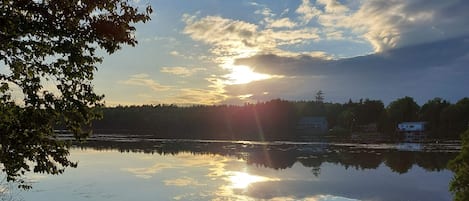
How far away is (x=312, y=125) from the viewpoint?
563 feet

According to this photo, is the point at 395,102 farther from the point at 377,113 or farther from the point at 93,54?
the point at 93,54

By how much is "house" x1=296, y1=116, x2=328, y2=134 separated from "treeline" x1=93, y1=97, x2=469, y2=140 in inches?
88.0

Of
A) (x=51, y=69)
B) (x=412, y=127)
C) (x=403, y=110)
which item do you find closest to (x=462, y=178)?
(x=51, y=69)

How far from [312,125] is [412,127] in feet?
140

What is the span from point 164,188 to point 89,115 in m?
22.8

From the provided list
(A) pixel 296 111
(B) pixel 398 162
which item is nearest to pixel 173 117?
(A) pixel 296 111

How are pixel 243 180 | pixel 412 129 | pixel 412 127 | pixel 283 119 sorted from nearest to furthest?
1. pixel 243 180
2. pixel 412 129
3. pixel 412 127
4. pixel 283 119

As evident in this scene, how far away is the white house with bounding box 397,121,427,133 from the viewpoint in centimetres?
13476

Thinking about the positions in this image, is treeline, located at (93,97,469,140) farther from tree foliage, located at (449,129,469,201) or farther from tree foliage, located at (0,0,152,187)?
tree foliage, located at (0,0,152,187)

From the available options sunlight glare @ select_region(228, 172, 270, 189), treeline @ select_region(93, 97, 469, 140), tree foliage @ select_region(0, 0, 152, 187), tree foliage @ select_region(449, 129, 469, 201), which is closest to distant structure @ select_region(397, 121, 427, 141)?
Result: treeline @ select_region(93, 97, 469, 140)

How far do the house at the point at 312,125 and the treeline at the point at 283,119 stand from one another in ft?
7.33

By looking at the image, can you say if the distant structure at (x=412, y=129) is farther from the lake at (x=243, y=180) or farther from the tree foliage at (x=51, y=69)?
the tree foliage at (x=51, y=69)

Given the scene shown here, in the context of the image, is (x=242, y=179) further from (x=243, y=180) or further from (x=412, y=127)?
(x=412, y=127)

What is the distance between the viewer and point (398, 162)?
5600 centimetres
